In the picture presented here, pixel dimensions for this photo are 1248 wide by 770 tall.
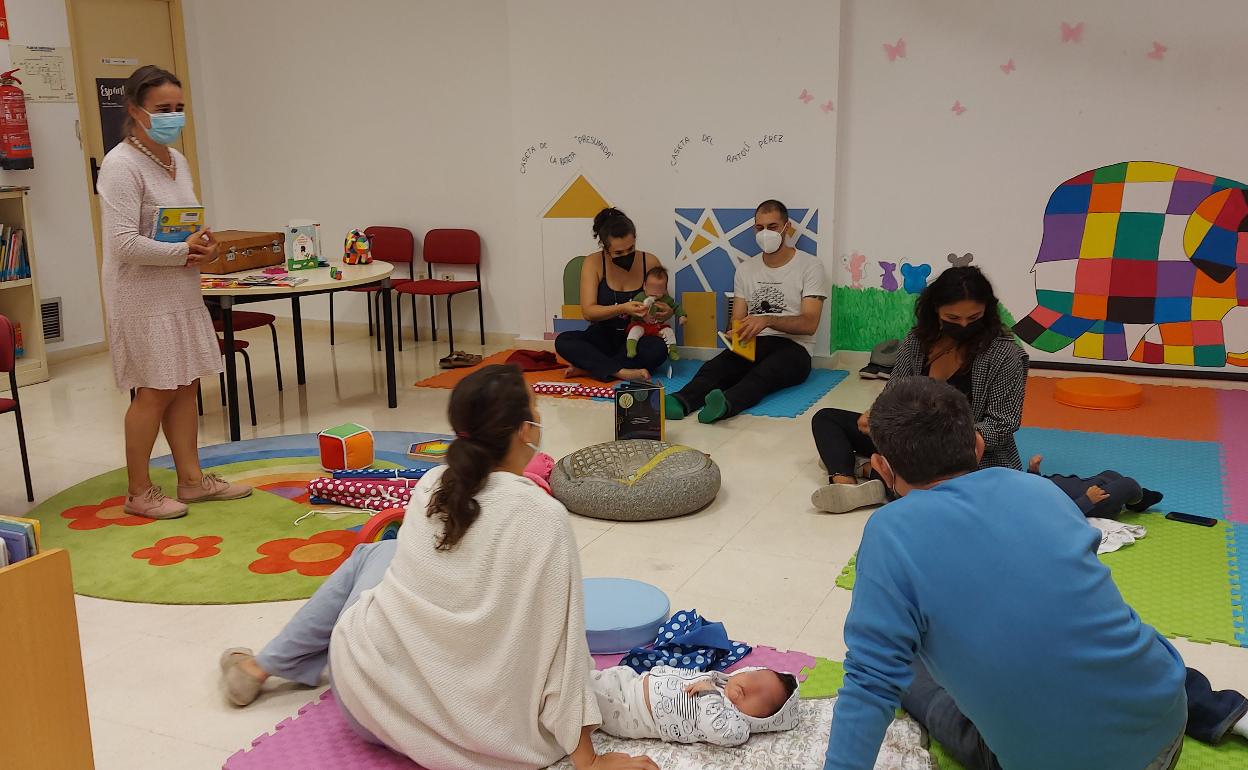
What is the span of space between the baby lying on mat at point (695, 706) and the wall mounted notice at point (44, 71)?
5.80 metres

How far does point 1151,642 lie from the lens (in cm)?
190

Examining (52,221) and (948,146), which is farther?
(52,221)

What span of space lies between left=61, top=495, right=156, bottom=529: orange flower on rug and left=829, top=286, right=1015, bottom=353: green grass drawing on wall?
3.85 meters

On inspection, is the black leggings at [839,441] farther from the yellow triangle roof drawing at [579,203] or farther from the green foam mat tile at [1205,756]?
the yellow triangle roof drawing at [579,203]

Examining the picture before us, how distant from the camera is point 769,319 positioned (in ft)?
18.9

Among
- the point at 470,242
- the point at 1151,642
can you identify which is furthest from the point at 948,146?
the point at 1151,642

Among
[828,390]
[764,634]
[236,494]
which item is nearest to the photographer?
[764,634]

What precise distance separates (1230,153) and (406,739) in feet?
16.4

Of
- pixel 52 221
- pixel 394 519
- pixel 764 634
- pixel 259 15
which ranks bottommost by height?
pixel 764 634

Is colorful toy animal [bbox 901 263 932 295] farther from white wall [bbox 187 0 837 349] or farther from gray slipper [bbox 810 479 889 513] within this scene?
gray slipper [bbox 810 479 889 513]

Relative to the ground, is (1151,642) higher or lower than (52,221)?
lower

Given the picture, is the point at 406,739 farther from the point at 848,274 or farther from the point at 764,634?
the point at 848,274

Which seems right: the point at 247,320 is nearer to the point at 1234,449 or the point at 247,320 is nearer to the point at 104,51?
the point at 104,51

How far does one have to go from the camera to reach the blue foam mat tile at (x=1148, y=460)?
13.3 ft
